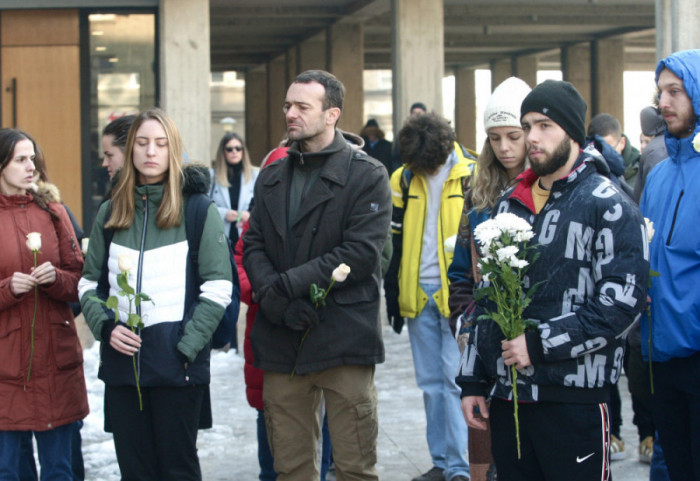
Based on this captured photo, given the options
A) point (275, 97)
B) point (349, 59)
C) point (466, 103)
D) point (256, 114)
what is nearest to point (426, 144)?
point (349, 59)

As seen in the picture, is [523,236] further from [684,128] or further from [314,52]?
[314,52]

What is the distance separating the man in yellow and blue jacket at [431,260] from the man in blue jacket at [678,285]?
1908mm

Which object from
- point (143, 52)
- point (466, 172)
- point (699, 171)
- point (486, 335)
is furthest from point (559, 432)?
point (143, 52)

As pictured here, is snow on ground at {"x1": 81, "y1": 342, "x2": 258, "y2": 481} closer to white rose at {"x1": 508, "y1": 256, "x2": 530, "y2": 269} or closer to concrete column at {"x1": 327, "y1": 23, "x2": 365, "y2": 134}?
white rose at {"x1": 508, "y1": 256, "x2": 530, "y2": 269}

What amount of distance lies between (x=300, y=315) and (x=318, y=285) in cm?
15

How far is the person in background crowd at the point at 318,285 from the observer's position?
4.27 meters

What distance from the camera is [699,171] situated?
391 cm

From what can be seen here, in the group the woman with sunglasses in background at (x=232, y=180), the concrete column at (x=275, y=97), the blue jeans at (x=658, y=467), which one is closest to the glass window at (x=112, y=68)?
the woman with sunglasses in background at (x=232, y=180)

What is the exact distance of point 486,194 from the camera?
4625 mm

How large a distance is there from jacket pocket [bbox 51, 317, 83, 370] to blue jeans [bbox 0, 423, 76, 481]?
0.31m

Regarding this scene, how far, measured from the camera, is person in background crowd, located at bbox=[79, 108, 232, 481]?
4309mm

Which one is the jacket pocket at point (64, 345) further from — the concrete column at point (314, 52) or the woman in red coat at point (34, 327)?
the concrete column at point (314, 52)

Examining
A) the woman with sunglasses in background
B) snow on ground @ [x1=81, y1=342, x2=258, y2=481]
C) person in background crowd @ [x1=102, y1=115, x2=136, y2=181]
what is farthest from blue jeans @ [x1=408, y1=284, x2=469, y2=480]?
the woman with sunglasses in background

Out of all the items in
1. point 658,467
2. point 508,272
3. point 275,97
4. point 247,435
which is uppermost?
point 275,97
